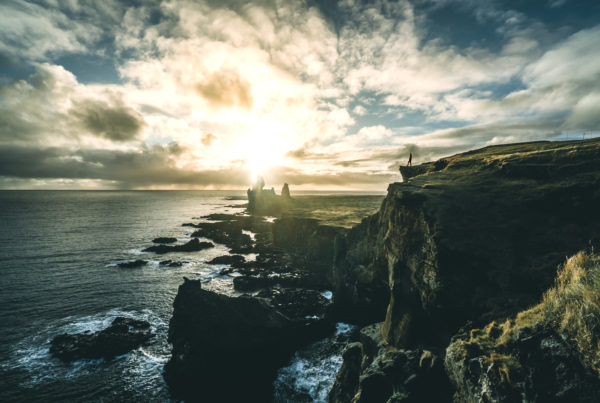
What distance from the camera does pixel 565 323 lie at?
745 centimetres

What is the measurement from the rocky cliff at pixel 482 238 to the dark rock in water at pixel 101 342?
22.6 m

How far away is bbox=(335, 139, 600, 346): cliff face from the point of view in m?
12.1

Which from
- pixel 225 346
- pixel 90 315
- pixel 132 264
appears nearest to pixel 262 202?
pixel 132 264

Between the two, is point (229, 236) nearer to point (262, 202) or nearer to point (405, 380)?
point (405, 380)

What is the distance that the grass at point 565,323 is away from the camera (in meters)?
6.88

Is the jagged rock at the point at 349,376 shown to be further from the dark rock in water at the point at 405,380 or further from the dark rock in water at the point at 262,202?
the dark rock in water at the point at 262,202

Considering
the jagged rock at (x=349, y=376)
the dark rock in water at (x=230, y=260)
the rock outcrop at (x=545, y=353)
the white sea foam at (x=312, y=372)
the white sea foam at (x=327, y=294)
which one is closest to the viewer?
the rock outcrop at (x=545, y=353)

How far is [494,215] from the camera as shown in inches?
585

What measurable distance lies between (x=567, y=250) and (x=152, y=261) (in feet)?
206

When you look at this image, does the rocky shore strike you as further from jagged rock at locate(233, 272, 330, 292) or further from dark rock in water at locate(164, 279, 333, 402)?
jagged rock at locate(233, 272, 330, 292)

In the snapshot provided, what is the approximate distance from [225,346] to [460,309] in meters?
18.0

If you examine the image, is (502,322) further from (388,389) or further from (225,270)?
(225,270)

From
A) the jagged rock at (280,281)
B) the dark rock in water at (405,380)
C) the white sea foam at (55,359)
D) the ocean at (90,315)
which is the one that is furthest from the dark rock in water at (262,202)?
the dark rock in water at (405,380)

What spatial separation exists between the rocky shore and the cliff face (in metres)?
0.07
